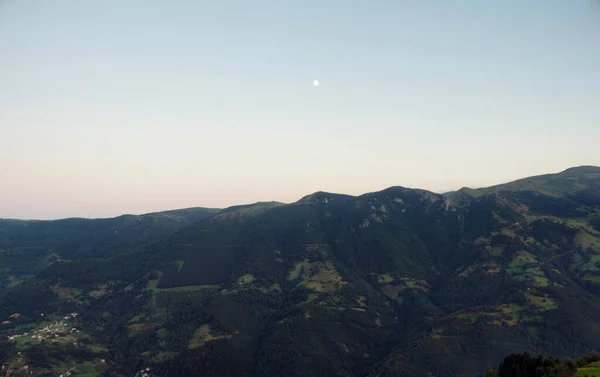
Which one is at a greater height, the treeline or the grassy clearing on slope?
the grassy clearing on slope

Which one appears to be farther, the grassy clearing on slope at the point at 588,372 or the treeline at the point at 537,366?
the treeline at the point at 537,366

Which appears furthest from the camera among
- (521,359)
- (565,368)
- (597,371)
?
(521,359)

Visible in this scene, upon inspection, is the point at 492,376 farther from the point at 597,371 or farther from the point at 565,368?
the point at 597,371

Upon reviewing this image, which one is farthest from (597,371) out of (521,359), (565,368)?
(521,359)

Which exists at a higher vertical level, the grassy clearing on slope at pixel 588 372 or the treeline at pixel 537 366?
the grassy clearing on slope at pixel 588 372

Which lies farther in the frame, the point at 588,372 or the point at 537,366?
the point at 537,366

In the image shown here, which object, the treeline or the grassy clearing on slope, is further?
the treeline

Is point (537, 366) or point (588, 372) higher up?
point (588, 372)

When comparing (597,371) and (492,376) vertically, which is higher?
(597,371)
